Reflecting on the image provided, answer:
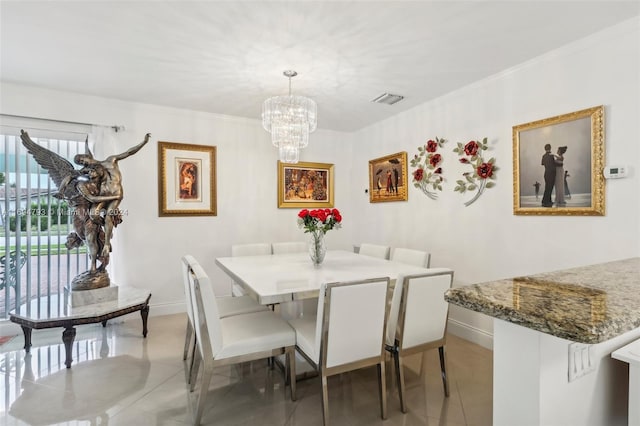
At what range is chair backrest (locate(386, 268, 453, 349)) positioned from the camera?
→ 195cm

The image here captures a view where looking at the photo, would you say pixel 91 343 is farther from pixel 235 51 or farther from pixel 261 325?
pixel 235 51

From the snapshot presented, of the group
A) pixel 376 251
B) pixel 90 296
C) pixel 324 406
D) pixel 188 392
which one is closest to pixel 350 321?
pixel 324 406

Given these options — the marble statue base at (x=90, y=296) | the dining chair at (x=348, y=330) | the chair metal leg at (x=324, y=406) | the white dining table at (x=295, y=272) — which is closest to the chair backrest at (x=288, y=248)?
the white dining table at (x=295, y=272)

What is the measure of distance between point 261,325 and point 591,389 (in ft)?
5.53

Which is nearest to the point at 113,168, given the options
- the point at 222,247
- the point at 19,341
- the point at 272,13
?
the point at 222,247

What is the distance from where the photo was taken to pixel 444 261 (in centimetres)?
337

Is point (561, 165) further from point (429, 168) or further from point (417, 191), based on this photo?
point (417, 191)

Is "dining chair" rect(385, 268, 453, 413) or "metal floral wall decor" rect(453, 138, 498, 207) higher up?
"metal floral wall decor" rect(453, 138, 498, 207)

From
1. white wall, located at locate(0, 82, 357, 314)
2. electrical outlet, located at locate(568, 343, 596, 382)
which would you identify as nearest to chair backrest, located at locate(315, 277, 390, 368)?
electrical outlet, located at locate(568, 343, 596, 382)

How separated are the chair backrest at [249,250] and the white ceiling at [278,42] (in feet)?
5.32

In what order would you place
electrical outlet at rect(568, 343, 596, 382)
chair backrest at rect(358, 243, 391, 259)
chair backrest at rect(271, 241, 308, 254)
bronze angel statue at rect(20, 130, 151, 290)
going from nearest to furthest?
electrical outlet at rect(568, 343, 596, 382) < bronze angel statue at rect(20, 130, 151, 290) < chair backrest at rect(358, 243, 391, 259) < chair backrest at rect(271, 241, 308, 254)

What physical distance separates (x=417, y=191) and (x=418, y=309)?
1.99m

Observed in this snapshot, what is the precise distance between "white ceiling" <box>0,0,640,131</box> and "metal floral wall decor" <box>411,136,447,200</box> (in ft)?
1.86

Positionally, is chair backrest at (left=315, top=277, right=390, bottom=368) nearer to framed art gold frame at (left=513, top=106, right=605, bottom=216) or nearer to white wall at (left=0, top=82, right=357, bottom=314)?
framed art gold frame at (left=513, top=106, right=605, bottom=216)
